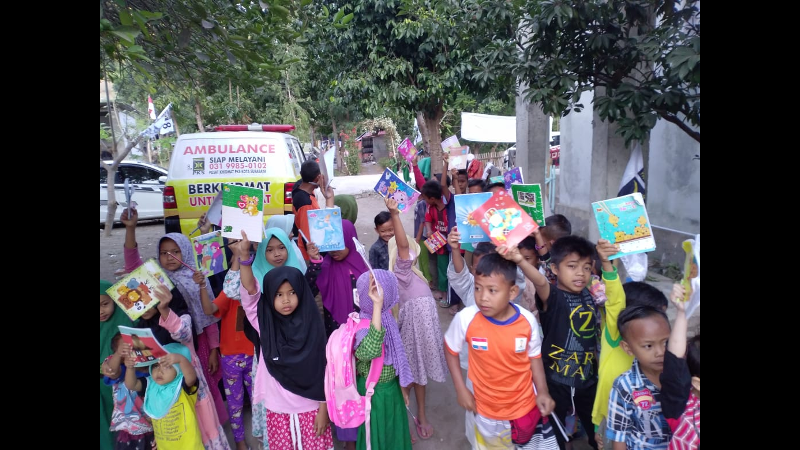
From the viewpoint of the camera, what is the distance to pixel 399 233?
3006 mm

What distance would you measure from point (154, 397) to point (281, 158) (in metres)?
4.22

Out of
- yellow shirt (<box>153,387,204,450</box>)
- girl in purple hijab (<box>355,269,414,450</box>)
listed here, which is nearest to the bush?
girl in purple hijab (<box>355,269,414,450</box>)

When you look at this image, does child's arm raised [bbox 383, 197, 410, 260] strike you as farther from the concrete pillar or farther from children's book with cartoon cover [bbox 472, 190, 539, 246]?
the concrete pillar

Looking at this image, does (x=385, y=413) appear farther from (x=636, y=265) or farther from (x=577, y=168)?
(x=577, y=168)

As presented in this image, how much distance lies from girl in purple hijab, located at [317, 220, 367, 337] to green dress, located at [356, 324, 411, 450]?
65 cm

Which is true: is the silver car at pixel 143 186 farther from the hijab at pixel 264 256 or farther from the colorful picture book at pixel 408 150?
the hijab at pixel 264 256

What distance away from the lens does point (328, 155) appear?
16.3 feet

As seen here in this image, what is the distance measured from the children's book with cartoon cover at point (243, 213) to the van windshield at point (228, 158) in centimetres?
351

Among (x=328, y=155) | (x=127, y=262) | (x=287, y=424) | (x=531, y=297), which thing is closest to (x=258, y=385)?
(x=287, y=424)

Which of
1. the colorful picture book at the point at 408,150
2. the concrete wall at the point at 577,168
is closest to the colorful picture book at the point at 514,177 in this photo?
the colorful picture book at the point at 408,150

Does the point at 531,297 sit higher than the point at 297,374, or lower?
higher

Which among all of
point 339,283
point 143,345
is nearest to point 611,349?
point 339,283

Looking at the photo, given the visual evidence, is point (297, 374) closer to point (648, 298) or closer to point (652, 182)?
point (648, 298)

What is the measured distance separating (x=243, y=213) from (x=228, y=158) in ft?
12.4
